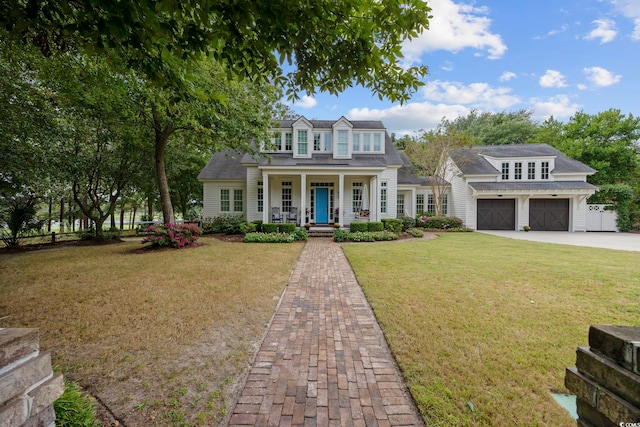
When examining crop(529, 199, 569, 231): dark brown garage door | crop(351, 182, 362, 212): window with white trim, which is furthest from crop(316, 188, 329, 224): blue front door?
crop(529, 199, 569, 231): dark brown garage door

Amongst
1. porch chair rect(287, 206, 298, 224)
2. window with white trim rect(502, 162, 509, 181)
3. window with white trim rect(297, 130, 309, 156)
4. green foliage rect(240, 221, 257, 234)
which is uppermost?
window with white trim rect(297, 130, 309, 156)

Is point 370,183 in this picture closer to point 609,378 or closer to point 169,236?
point 169,236

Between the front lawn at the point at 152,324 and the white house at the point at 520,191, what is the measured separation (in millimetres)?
17348

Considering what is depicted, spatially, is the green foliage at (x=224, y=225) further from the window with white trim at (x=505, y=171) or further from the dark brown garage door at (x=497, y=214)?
the window with white trim at (x=505, y=171)

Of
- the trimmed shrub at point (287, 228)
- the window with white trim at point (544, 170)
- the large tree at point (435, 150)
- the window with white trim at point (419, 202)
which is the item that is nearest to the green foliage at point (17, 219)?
the trimmed shrub at point (287, 228)

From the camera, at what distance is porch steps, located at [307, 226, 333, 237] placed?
14328 mm

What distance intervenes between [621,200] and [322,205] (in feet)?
69.5

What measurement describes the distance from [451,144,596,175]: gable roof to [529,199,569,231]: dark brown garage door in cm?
267

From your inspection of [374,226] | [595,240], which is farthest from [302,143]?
[595,240]

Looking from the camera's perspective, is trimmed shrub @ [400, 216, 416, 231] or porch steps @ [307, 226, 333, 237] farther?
trimmed shrub @ [400, 216, 416, 231]

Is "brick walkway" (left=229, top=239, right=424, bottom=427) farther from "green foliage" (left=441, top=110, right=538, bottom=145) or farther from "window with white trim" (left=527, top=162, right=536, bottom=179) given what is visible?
"green foliage" (left=441, top=110, right=538, bottom=145)

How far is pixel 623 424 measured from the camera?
121cm

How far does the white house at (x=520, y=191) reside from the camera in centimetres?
1797

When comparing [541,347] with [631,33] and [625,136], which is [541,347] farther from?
[625,136]
